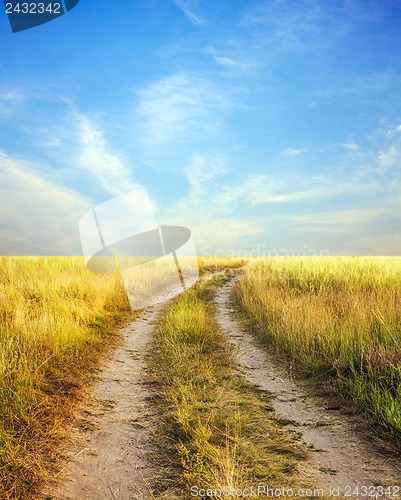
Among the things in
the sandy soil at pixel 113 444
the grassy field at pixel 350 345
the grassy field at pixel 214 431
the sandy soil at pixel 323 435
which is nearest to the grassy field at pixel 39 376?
the sandy soil at pixel 113 444

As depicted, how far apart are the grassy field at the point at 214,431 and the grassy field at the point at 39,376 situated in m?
1.14

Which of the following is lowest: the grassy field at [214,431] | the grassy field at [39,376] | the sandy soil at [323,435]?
the sandy soil at [323,435]

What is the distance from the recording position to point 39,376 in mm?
4754

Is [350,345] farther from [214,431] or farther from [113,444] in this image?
[113,444]

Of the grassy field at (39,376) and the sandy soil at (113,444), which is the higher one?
the grassy field at (39,376)

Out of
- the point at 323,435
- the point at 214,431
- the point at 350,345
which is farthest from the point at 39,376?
the point at 350,345

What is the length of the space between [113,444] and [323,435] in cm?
229

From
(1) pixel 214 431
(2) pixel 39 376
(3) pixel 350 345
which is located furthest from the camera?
(3) pixel 350 345

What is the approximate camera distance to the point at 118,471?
3.44 metres

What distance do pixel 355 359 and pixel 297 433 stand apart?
198 centimetres

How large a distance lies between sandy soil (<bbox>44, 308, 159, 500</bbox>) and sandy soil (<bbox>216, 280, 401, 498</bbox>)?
1624 mm

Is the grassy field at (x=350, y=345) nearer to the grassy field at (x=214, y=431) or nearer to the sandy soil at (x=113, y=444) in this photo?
the grassy field at (x=214, y=431)

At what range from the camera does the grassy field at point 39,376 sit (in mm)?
3305

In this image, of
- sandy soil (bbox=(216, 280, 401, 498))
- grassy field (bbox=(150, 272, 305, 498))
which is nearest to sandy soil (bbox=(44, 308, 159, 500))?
grassy field (bbox=(150, 272, 305, 498))
